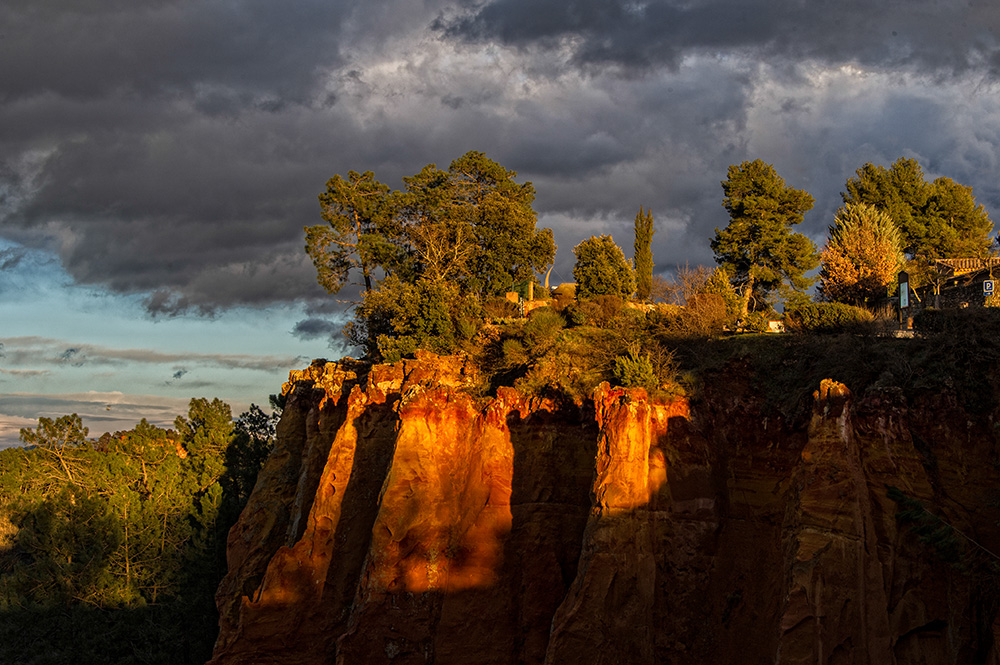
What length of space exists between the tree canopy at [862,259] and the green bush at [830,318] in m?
9.82

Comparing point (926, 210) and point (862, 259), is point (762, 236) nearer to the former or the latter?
point (862, 259)

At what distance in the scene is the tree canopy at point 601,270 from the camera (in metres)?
38.0

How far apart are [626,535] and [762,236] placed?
89.3 feet

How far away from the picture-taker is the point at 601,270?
1501 inches

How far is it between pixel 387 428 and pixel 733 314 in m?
15.6

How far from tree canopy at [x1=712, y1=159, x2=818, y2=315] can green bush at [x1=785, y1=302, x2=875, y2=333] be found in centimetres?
1430

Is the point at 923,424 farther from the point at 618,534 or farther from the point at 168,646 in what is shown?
the point at 168,646

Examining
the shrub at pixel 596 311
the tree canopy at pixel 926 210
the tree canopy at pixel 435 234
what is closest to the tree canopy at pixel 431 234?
the tree canopy at pixel 435 234

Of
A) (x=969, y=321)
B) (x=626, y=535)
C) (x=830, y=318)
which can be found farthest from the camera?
(x=830, y=318)

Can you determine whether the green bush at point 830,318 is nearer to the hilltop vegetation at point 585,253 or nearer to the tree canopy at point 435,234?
the hilltop vegetation at point 585,253

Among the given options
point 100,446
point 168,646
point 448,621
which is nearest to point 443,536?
point 448,621

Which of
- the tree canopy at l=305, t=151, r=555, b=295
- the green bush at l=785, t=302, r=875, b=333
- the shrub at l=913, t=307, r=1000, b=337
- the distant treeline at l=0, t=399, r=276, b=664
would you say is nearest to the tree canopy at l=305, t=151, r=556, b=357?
the tree canopy at l=305, t=151, r=555, b=295

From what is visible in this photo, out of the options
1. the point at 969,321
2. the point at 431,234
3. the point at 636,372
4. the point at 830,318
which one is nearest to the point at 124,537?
the point at 431,234

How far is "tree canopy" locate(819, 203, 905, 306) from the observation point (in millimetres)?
35656
